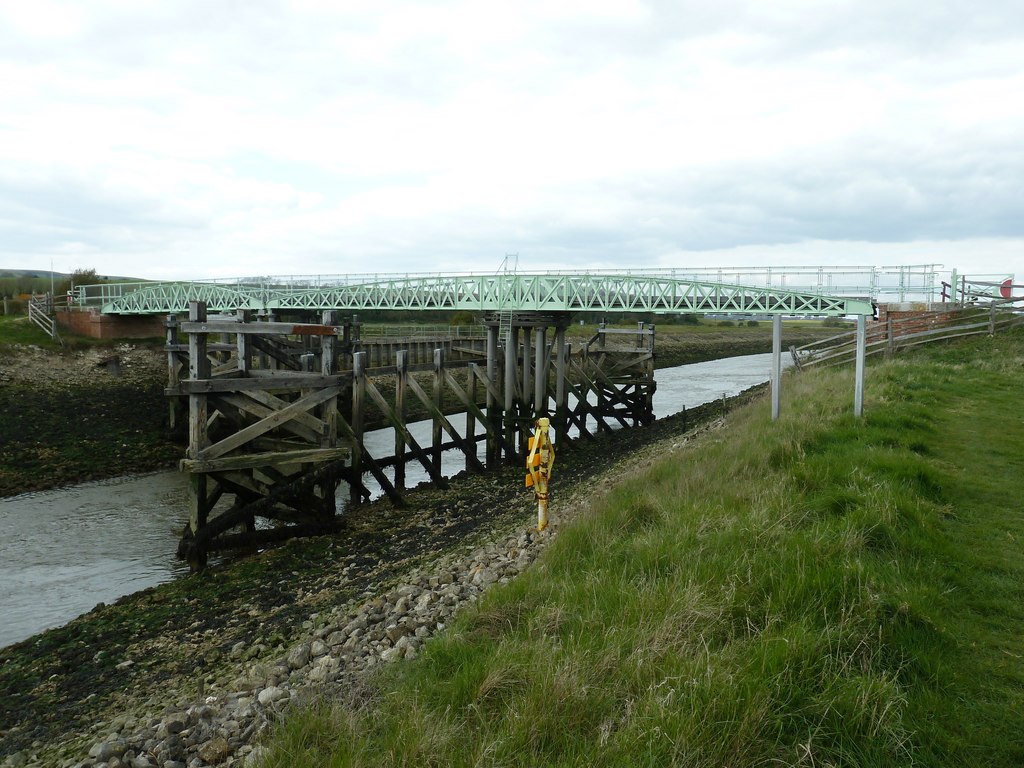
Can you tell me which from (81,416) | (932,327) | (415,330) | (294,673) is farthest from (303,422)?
(415,330)

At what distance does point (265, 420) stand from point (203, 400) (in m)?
1.01

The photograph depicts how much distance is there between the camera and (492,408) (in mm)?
20297

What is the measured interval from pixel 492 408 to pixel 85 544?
33.2 ft

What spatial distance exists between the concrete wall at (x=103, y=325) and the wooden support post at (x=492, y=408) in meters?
24.1

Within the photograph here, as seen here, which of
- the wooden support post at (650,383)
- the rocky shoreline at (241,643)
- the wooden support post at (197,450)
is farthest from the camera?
the wooden support post at (650,383)

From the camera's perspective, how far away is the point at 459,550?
1020cm

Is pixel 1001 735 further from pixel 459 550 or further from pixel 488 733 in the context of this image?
pixel 459 550

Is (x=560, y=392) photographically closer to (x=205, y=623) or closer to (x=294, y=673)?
(x=205, y=623)

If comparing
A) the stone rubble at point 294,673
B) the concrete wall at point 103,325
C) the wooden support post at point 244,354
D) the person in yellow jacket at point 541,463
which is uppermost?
the concrete wall at point 103,325

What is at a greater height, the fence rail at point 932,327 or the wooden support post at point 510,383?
the fence rail at point 932,327

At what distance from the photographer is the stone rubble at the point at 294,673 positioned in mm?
4891

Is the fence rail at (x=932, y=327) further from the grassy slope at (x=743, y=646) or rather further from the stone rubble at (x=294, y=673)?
the stone rubble at (x=294, y=673)

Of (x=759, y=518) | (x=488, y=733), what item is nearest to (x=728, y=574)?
(x=759, y=518)

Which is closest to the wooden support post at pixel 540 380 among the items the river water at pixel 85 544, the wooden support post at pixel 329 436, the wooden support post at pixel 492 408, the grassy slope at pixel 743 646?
the wooden support post at pixel 492 408
